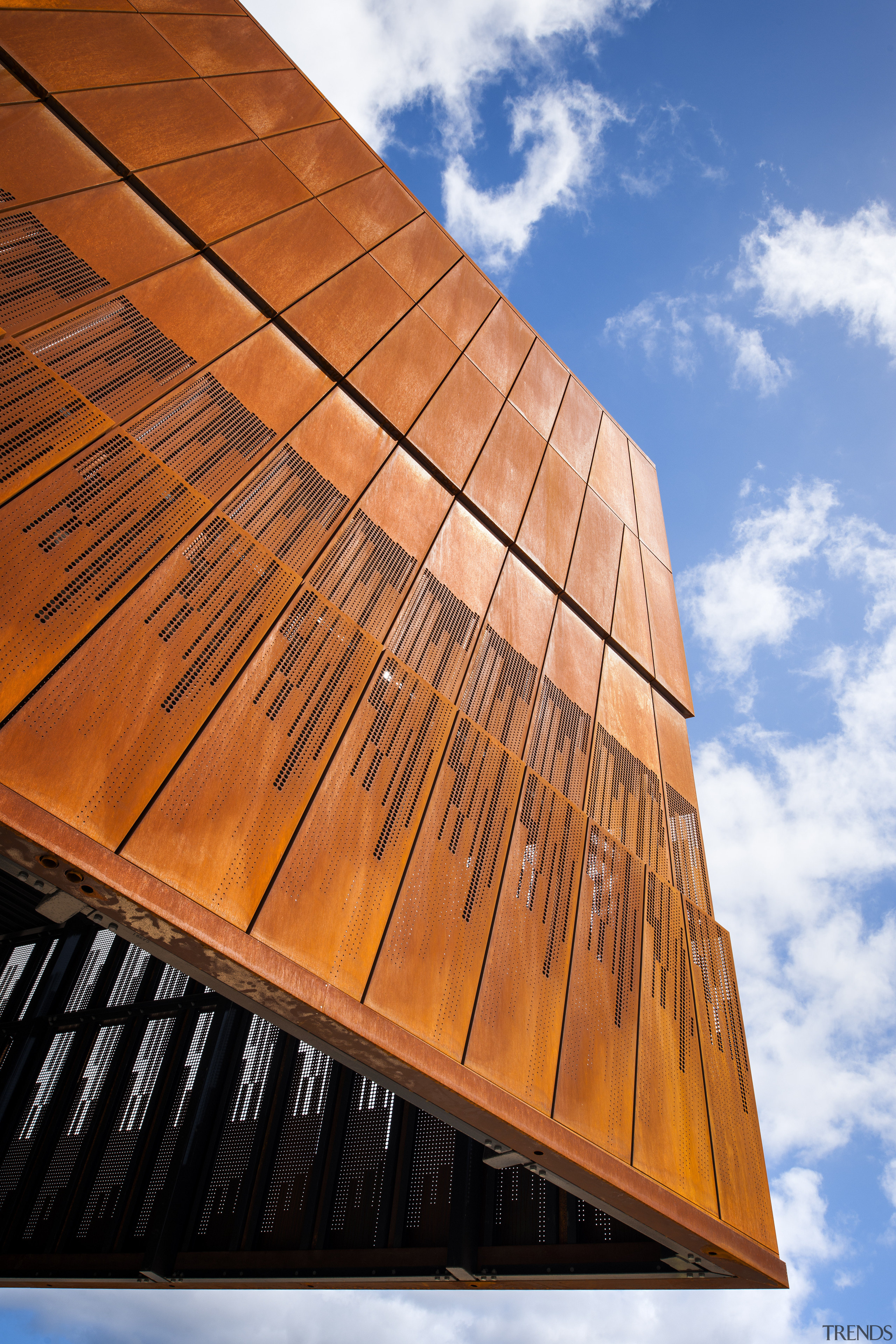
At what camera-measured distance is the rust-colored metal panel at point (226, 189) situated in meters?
6.93

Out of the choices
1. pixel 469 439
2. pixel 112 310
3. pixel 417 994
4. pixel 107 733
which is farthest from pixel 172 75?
pixel 417 994

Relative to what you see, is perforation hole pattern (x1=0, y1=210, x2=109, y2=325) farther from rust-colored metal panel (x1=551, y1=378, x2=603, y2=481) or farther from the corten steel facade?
rust-colored metal panel (x1=551, y1=378, x2=603, y2=481)

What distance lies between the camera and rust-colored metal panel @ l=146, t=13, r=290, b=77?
8.02m

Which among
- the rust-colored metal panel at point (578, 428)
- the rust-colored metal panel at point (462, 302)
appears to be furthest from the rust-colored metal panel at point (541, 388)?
the rust-colored metal panel at point (462, 302)

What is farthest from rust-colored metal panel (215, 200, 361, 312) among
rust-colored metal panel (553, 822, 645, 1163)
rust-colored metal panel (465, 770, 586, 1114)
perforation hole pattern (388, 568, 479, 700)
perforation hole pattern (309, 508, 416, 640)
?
rust-colored metal panel (553, 822, 645, 1163)

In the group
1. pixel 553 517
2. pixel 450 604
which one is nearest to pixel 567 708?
pixel 450 604

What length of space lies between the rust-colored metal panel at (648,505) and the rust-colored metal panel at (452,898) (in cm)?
696

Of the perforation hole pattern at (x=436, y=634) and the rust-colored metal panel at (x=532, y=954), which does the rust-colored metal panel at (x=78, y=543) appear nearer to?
the perforation hole pattern at (x=436, y=634)

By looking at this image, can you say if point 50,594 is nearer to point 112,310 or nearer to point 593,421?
point 112,310

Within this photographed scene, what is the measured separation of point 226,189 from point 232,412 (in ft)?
9.46

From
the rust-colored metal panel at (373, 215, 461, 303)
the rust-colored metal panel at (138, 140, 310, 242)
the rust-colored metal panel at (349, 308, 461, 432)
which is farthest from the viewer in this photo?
the rust-colored metal panel at (373, 215, 461, 303)

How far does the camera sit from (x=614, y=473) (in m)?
12.3

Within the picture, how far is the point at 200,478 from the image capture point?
552 cm

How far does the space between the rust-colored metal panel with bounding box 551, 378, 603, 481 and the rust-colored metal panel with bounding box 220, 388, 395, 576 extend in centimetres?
401
